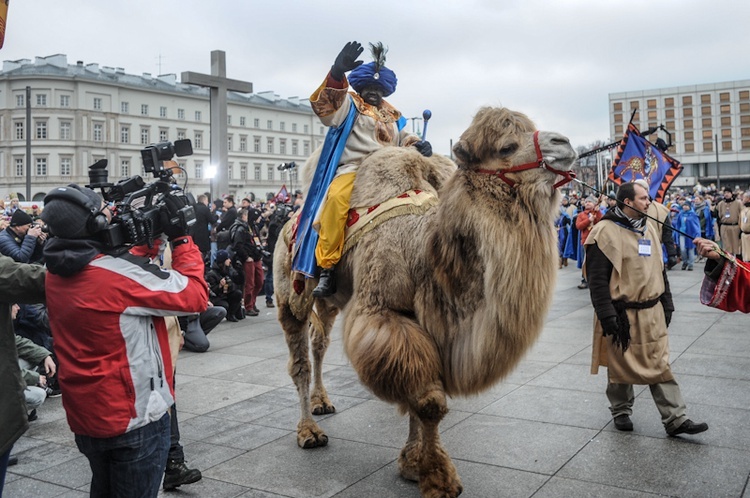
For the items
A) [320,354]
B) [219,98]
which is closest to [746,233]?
[320,354]

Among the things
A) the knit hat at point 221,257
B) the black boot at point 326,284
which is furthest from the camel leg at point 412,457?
the knit hat at point 221,257

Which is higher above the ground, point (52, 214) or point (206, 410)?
point (52, 214)

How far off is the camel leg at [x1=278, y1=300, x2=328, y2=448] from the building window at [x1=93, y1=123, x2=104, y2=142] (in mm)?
78165

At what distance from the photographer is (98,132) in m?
76.7

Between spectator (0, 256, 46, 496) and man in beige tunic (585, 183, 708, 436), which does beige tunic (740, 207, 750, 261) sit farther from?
spectator (0, 256, 46, 496)

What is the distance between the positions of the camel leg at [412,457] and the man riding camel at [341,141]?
1.21 m

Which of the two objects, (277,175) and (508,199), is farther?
(277,175)

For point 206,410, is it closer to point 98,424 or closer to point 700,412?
point 98,424

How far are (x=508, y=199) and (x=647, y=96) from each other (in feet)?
325

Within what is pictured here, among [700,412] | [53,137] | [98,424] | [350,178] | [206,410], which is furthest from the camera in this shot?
[53,137]

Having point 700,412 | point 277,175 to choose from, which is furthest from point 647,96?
point 700,412

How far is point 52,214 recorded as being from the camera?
2.85 metres

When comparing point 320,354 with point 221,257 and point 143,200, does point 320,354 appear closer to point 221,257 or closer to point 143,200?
point 143,200

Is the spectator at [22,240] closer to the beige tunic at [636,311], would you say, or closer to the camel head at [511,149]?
the camel head at [511,149]
